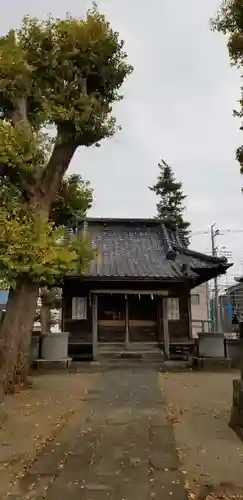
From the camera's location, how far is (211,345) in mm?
14938

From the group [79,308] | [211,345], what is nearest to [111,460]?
[211,345]

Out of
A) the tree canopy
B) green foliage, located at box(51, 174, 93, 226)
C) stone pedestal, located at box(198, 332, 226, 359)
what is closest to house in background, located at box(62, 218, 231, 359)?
stone pedestal, located at box(198, 332, 226, 359)

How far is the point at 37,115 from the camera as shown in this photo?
10484 mm

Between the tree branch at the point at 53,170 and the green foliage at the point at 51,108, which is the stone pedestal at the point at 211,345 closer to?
the green foliage at the point at 51,108

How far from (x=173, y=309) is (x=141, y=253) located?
2772 mm

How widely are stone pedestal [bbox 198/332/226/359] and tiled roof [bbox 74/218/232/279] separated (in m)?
2.30

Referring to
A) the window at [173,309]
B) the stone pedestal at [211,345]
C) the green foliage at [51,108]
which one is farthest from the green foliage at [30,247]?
the window at [173,309]

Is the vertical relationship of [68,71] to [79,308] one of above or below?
above

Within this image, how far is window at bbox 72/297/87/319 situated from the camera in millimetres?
17359

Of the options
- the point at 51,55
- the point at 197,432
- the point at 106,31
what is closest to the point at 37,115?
the point at 51,55

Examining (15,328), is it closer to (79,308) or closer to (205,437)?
(205,437)

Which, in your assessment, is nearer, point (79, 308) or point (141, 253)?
point (79, 308)

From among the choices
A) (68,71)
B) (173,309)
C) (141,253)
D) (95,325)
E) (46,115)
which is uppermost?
(68,71)

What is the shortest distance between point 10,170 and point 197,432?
638cm
